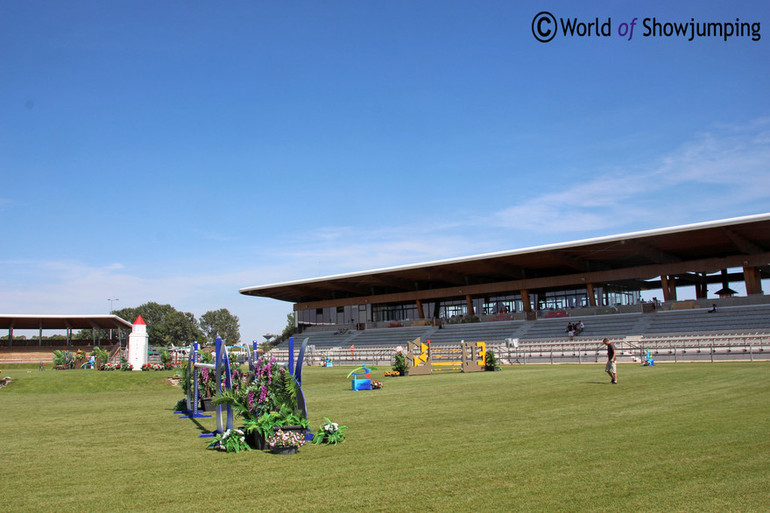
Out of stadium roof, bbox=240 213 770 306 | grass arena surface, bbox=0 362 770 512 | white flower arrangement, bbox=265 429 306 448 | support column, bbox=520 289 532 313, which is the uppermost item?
stadium roof, bbox=240 213 770 306

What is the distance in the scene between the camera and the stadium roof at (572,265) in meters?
39.8

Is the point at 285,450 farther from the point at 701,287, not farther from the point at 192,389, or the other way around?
the point at 701,287

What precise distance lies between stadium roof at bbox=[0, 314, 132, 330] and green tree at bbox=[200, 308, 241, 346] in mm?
88504

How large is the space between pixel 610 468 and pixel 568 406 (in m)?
5.87

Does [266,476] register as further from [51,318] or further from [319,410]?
[51,318]

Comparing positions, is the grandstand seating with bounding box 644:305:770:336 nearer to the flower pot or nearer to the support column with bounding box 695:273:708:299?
the support column with bounding box 695:273:708:299

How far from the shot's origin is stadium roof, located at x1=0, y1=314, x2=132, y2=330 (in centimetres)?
5797

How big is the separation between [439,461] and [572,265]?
43657mm

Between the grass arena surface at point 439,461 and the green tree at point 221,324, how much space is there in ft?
473

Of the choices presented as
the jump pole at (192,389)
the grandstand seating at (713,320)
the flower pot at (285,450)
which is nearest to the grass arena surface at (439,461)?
the flower pot at (285,450)

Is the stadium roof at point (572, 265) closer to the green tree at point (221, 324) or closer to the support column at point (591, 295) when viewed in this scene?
the support column at point (591, 295)

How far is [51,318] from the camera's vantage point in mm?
58656

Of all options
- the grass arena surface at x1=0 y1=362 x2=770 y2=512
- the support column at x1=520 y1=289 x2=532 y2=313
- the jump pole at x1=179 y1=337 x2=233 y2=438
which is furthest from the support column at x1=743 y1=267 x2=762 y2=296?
the jump pole at x1=179 y1=337 x2=233 y2=438

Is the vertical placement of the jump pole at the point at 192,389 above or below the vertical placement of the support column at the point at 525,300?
below
